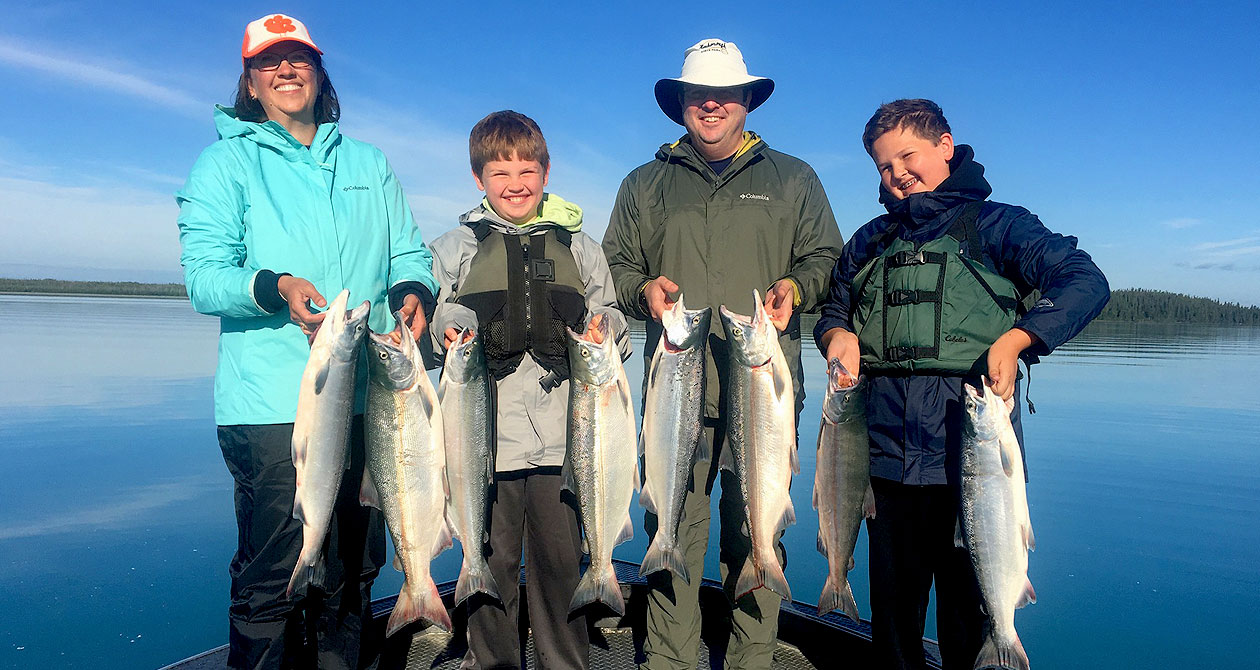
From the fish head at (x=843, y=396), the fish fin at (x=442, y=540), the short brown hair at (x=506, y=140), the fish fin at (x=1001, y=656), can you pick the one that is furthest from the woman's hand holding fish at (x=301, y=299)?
the fish fin at (x=1001, y=656)

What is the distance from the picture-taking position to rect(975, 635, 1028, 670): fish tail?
9.55ft

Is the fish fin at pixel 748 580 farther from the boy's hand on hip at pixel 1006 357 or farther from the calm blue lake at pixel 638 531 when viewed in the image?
the calm blue lake at pixel 638 531

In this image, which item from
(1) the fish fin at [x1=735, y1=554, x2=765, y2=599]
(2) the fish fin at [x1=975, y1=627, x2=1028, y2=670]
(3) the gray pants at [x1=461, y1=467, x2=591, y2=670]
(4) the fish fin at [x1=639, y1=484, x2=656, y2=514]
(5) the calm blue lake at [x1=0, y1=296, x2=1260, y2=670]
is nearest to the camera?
(2) the fish fin at [x1=975, y1=627, x2=1028, y2=670]

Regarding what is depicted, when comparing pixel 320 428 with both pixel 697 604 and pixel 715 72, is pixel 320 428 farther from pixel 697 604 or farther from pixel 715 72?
pixel 715 72

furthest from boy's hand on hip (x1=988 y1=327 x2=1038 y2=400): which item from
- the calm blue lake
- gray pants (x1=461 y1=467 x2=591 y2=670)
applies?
the calm blue lake

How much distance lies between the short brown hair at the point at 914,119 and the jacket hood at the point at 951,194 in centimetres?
21

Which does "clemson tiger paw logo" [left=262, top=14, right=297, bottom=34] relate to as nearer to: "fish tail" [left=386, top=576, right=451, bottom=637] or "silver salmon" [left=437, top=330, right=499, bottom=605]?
"silver salmon" [left=437, top=330, right=499, bottom=605]

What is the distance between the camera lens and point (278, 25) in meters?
3.23

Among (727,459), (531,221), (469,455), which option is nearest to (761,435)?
(727,459)

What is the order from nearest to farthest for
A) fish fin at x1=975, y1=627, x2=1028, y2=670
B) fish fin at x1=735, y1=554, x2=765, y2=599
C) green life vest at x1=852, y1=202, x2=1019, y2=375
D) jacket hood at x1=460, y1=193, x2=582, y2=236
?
1. fish fin at x1=975, y1=627, x2=1028, y2=670
2. green life vest at x1=852, y1=202, x2=1019, y2=375
3. fish fin at x1=735, y1=554, x2=765, y2=599
4. jacket hood at x1=460, y1=193, x2=582, y2=236

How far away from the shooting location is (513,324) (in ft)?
12.1

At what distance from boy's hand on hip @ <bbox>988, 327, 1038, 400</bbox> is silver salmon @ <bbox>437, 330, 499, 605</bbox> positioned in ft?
7.39

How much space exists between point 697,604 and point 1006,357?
1.92 m

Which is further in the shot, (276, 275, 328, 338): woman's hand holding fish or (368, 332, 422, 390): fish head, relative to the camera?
(368, 332, 422, 390): fish head
